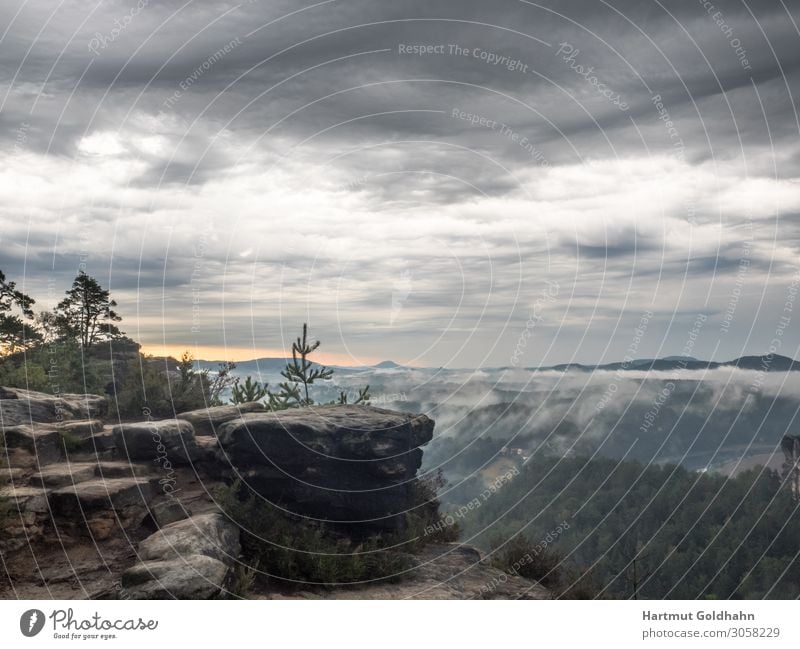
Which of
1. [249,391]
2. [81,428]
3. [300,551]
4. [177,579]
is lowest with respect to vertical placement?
[300,551]

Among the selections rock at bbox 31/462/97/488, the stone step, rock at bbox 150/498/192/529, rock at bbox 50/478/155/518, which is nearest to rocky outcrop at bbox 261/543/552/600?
rock at bbox 150/498/192/529

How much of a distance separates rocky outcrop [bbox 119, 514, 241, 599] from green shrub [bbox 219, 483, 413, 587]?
834mm

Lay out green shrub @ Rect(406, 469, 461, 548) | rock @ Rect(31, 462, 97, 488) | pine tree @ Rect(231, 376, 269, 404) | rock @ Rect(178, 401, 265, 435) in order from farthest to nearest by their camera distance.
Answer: pine tree @ Rect(231, 376, 269, 404)
rock @ Rect(178, 401, 265, 435)
green shrub @ Rect(406, 469, 461, 548)
rock @ Rect(31, 462, 97, 488)

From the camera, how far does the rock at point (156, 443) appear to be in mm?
20703

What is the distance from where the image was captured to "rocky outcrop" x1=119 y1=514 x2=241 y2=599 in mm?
14445

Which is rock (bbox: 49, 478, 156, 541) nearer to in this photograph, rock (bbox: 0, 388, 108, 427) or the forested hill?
rock (bbox: 0, 388, 108, 427)

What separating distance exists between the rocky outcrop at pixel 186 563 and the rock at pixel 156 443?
4.11 m

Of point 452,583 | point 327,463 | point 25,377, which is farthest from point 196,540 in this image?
point 25,377

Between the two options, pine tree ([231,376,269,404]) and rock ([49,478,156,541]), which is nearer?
rock ([49,478,156,541])

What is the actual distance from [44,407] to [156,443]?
492 cm

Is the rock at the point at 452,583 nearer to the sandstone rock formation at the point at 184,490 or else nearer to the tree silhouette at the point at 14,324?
the sandstone rock formation at the point at 184,490

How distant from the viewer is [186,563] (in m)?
14.9

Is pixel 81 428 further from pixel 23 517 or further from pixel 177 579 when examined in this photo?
pixel 177 579
